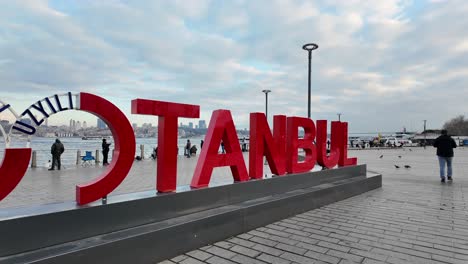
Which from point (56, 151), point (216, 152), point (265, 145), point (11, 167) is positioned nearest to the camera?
point (11, 167)

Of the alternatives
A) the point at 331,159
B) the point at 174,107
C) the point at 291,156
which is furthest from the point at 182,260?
the point at 331,159

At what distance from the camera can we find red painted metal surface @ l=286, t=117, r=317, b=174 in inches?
296

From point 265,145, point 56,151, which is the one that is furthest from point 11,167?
point 56,151

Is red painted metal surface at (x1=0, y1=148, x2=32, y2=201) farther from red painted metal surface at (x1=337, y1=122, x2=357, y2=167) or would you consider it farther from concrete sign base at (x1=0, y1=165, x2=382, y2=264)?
red painted metal surface at (x1=337, y1=122, x2=357, y2=167)

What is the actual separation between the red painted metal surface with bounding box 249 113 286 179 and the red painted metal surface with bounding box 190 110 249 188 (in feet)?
1.47

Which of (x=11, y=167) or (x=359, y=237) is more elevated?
(x=11, y=167)

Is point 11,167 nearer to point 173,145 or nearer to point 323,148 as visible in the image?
point 173,145

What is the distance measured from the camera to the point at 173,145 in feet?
16.5

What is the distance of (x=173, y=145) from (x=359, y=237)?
3.45 metres

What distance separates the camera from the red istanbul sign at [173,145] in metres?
3.66

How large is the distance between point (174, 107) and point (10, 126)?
2.23 metres

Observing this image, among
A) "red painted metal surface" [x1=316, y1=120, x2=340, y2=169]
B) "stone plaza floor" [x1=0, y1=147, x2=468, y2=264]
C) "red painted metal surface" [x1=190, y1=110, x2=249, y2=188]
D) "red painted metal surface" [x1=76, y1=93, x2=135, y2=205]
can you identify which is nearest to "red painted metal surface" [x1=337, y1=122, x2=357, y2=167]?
"red painted metal surface" [x1=316, y1=120, x2=340, y2=169]

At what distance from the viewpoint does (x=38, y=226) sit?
11.5ft

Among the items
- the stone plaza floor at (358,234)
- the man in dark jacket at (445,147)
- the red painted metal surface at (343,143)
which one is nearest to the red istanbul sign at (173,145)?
the red painted metal surface at (343,143)
